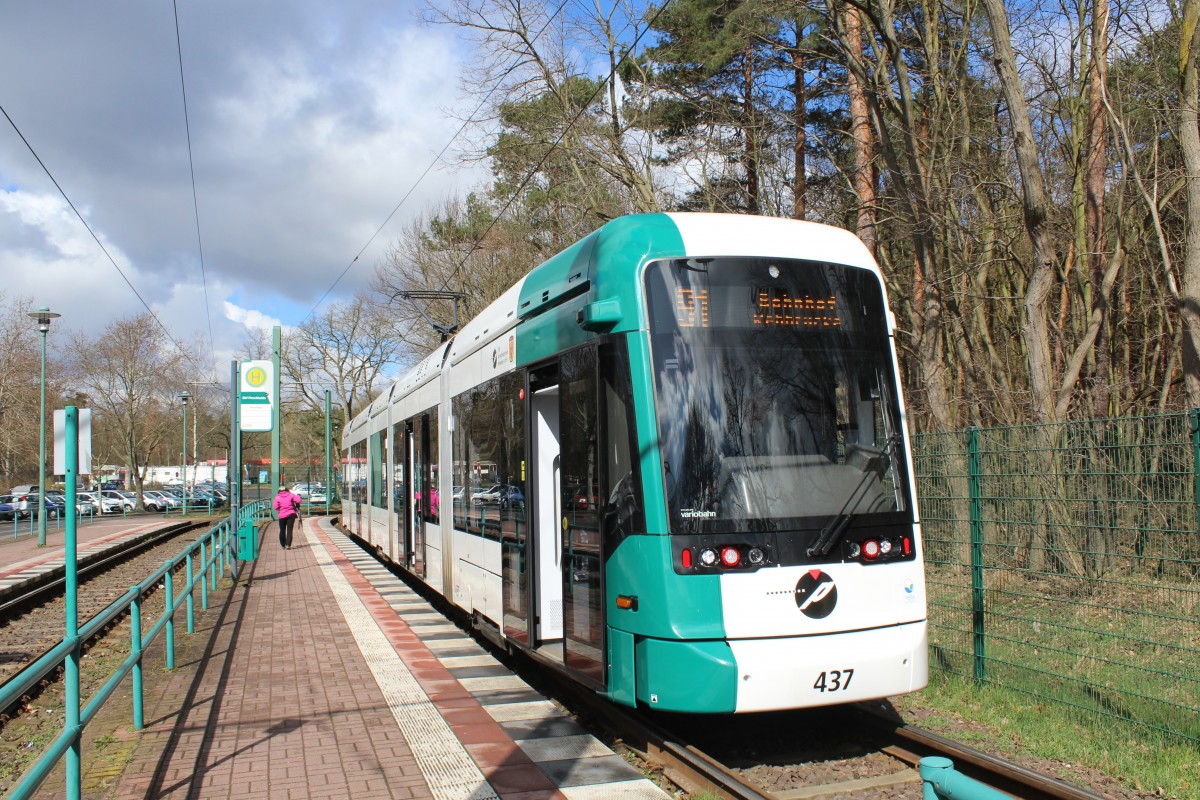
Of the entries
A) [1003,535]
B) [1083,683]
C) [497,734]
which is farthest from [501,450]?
[1083,683]

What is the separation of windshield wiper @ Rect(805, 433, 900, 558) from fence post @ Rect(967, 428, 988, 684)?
199 centimetres

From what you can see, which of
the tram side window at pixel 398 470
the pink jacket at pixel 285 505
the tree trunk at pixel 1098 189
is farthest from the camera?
the pink jacket at pixel 285 505

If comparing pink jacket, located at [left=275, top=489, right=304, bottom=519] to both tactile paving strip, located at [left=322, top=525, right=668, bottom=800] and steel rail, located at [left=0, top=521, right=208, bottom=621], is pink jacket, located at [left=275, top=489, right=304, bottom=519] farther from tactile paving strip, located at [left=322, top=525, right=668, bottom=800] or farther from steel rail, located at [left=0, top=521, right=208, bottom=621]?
tactile paving strip, located at [left=322, top=525, right=668, bottom=800]

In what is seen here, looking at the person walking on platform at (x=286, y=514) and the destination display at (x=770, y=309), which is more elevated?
the destination display at (x=770, y=309)

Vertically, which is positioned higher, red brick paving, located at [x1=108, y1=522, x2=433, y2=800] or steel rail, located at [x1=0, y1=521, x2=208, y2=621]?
steel rail, located at [x1=0, y1=521, x2=208, y2=621]

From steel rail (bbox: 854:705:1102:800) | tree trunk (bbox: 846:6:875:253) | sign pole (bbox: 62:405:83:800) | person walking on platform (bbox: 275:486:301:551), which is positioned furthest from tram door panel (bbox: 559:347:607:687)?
person walking on platform (bbox: 275:486:301:551)

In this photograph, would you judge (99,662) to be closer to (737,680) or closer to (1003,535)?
(737,680)

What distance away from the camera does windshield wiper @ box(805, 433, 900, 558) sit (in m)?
5.72

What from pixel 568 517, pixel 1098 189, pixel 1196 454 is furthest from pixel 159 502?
pixel 1196 454

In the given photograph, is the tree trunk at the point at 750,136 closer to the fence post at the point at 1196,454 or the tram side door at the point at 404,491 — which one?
the tram side door at the point at 404,491

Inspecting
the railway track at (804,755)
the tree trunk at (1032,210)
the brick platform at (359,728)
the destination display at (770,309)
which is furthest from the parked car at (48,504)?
the destination display at (770,309)

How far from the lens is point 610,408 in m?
6.08

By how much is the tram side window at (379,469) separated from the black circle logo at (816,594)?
12.6m

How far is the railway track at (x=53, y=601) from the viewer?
436 inches
